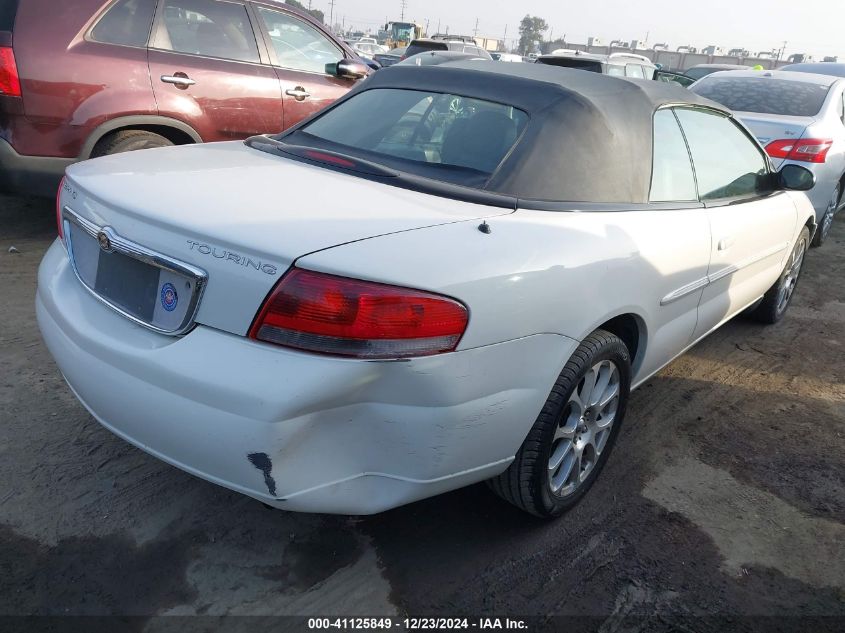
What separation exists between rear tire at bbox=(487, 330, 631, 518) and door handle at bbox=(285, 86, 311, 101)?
4104 millimetres

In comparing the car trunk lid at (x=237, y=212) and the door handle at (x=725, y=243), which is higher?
the car trunk lid at (x=237, y=212)

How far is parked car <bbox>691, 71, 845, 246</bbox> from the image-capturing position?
611 centimetres

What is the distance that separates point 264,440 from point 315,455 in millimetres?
149

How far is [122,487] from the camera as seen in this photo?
2.55m

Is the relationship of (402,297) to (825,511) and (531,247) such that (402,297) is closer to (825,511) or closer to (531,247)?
(531,247)

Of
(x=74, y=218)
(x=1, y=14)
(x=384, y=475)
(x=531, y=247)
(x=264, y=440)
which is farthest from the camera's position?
(x=1, y=14)

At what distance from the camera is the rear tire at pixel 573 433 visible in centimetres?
226

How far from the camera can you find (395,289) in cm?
177

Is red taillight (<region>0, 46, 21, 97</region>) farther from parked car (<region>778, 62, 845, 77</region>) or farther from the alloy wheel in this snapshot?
parked car (<region>778, 62, 845, 77</region>)

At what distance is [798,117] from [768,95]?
480 millimetres

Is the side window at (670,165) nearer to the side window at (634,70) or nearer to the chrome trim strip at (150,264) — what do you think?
the chrome trim strip at (150,264)

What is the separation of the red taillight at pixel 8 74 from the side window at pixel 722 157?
396 centimetres

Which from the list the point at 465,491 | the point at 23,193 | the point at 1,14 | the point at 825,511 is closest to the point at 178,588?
the point at 465,491

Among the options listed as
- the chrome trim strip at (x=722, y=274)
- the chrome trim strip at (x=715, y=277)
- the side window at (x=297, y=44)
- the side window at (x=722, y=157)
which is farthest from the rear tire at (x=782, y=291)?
the side window at (x=297, y=44)
